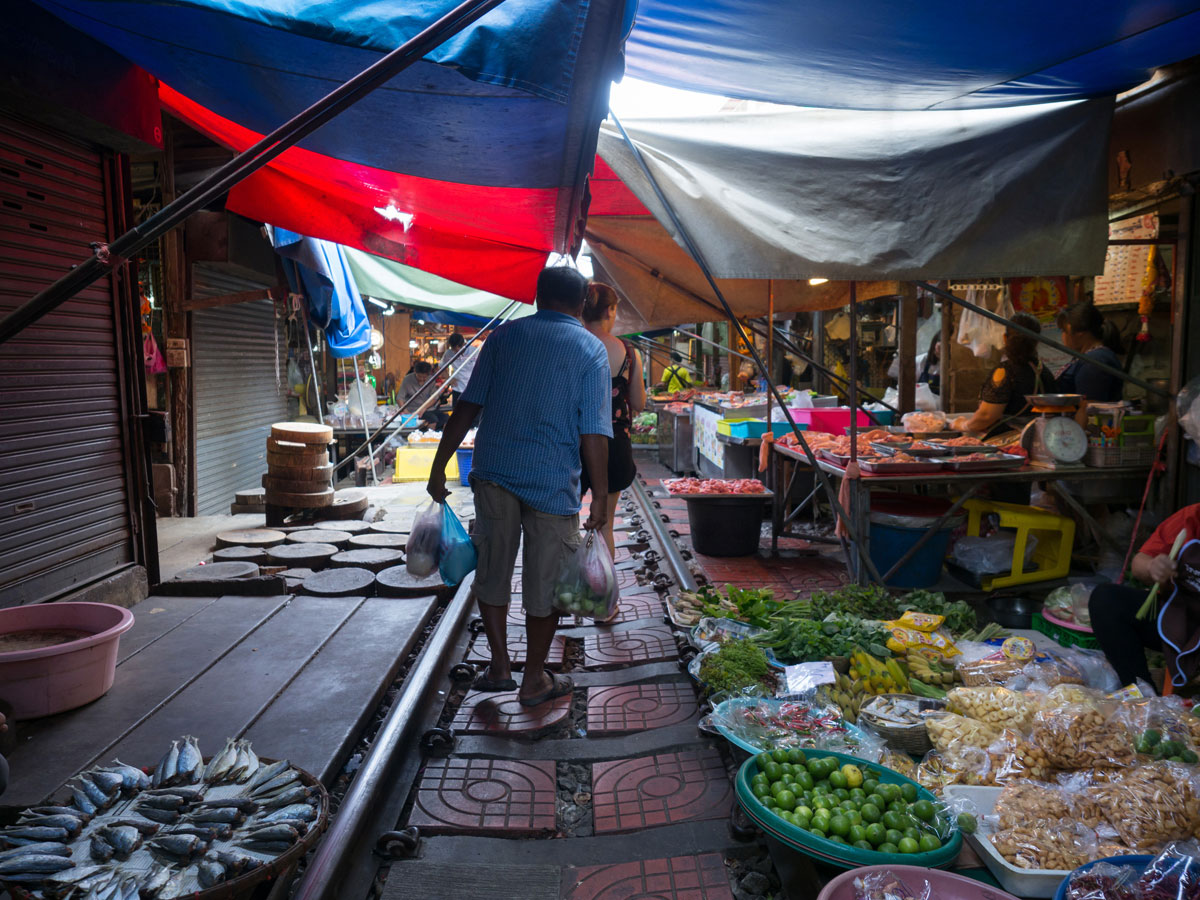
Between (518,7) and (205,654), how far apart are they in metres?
3.99

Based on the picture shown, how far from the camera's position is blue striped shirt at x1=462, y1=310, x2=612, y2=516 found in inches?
159

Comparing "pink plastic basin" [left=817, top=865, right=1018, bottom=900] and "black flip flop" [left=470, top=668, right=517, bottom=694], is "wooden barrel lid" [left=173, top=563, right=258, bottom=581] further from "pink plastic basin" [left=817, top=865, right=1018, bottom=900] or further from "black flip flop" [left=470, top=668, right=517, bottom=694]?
"pink plastic basin" [left=817, top=865, right=1018, bottom=900]

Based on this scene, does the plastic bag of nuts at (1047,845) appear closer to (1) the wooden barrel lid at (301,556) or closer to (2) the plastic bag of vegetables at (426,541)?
(2) the plastic bag of vegetables at (426,541)

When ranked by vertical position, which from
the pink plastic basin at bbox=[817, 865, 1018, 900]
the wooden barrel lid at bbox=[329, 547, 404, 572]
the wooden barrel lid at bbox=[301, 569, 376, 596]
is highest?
the wooden barrel lid at bbox=[329, 547, 404, 572]

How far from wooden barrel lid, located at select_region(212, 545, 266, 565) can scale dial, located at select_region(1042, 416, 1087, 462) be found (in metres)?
6.46

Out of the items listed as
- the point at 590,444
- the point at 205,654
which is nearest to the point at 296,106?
the point at 590,444

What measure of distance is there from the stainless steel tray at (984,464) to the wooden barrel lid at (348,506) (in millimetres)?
6190

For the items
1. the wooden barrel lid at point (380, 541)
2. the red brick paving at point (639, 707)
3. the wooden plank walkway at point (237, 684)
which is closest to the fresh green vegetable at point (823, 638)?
the red brick paving at point (639, 707)

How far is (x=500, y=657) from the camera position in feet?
14.7

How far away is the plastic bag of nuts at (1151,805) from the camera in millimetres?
2635

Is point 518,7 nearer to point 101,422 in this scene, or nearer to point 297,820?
point 297,820

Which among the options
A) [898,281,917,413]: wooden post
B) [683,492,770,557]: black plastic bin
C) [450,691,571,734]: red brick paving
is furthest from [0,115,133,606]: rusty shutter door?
[898,281,917,413]: wooden post

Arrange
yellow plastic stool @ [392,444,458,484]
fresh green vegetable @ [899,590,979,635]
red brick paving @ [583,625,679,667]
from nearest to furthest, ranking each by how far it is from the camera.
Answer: fresh green vegetable @ [899,590,979,635]
red brick paving @ [583,625,679,667]
yellow plastic stool @ [392,444,458,484]

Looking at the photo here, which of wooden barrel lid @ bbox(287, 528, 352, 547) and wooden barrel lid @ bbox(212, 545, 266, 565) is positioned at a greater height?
wooden barrel lid @ bbox(287, 528, 352, 547)
